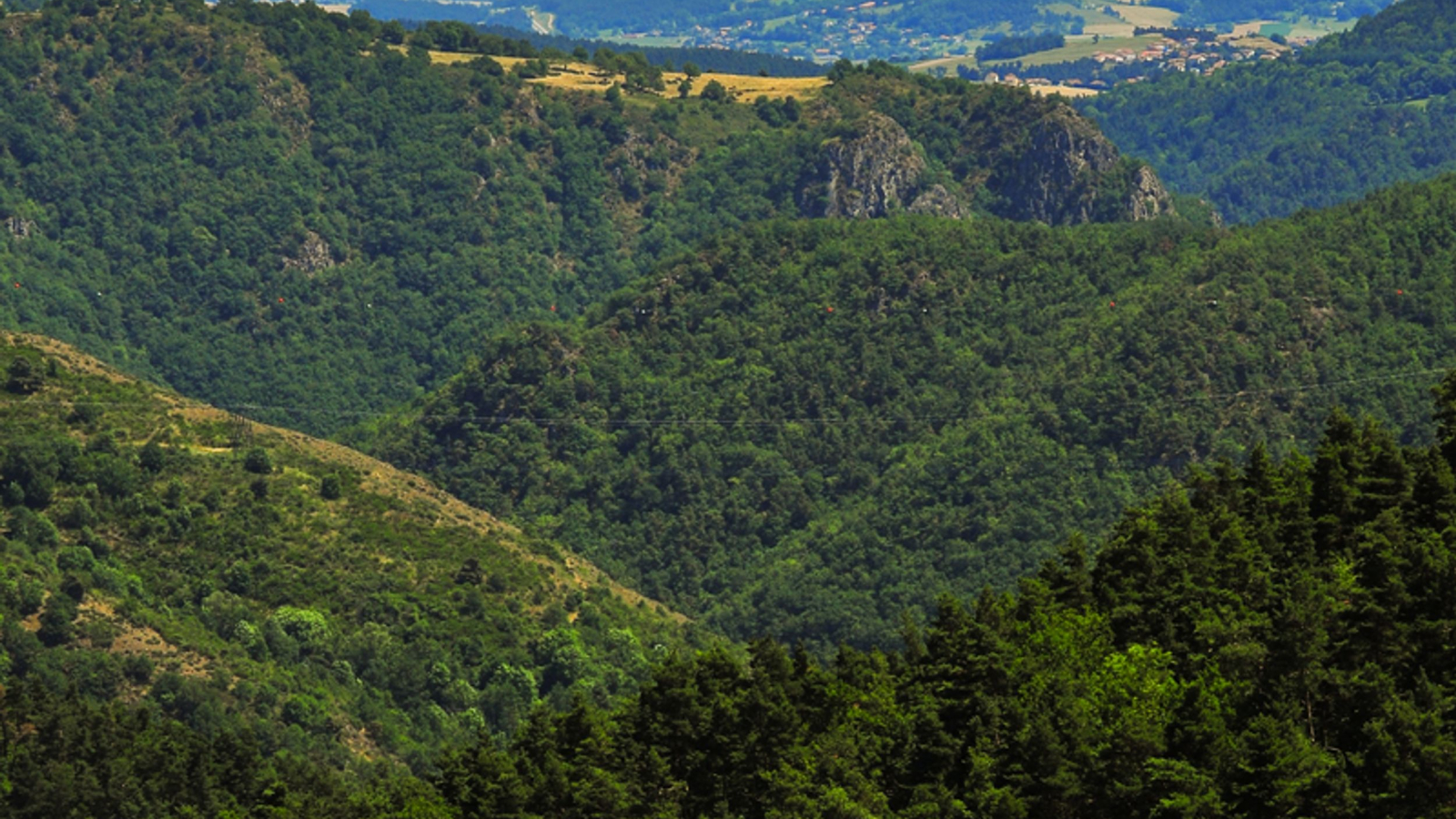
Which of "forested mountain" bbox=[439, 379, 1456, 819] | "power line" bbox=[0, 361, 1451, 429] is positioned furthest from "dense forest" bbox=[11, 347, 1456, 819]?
"power line" bbox=[0, 361, 1451, 429]

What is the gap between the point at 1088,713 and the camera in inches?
3009

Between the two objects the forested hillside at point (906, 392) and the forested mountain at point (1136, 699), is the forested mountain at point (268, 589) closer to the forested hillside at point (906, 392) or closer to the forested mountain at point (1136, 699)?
the forested hillside at point (906, 392)

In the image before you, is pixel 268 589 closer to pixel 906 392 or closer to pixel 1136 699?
pixel 906 392

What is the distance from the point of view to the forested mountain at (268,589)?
11575cm

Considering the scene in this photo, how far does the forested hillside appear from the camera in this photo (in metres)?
161

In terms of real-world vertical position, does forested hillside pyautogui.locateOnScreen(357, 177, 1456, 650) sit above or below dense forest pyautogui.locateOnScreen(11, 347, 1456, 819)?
below

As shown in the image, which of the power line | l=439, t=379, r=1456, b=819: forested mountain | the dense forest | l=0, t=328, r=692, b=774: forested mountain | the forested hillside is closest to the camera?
l=439, t=379, r=1456, b=819: forested mountain

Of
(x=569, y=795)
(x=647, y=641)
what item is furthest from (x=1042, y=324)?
(x=569, y=795)

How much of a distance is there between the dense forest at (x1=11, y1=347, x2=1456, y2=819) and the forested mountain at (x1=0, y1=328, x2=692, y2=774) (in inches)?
769

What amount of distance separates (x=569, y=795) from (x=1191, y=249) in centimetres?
11256

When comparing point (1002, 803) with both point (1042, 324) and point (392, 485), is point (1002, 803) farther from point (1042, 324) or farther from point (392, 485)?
point (1042, 324)

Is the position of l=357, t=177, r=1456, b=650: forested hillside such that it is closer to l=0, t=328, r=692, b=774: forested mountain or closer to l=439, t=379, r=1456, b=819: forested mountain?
l=0, t=328, r=692, b=774: forested mountain

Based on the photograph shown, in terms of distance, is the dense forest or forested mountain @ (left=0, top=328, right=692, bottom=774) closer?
the dense forest

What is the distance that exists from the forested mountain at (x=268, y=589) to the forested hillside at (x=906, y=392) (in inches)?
849
